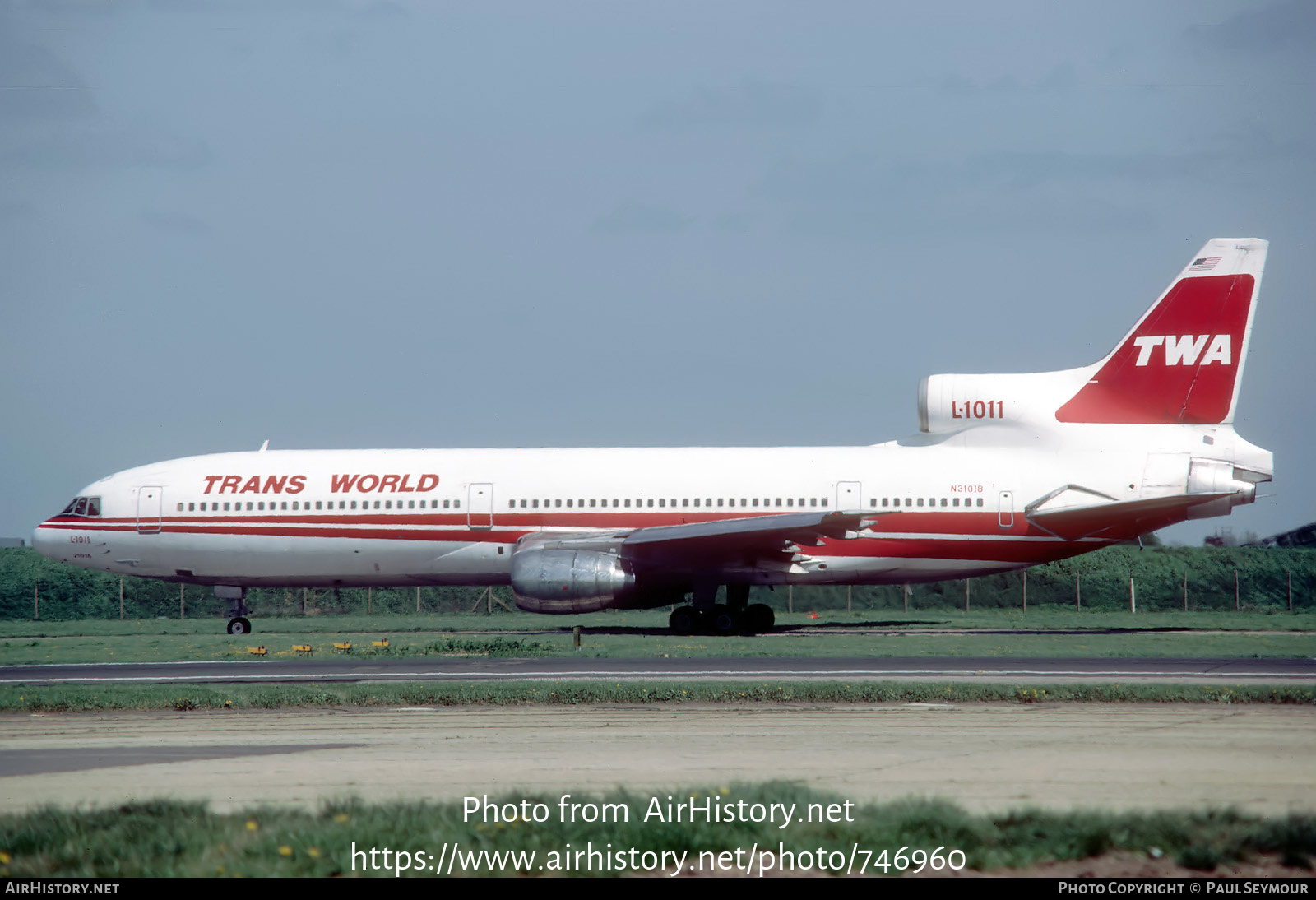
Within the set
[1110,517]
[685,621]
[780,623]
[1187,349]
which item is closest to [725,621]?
[685,621]

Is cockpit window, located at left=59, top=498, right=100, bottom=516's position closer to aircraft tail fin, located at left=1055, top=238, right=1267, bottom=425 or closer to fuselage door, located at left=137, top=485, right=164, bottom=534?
fuselage door, located at left=137, top=485, right=164, bottom=534

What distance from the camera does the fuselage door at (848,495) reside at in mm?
29281

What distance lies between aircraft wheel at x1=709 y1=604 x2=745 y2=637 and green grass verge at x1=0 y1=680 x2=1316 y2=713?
1206cm

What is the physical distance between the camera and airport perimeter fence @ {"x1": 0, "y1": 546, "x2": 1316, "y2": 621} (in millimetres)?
40375

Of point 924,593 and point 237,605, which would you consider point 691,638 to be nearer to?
point 237,605

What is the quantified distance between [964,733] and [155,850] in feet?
24.7

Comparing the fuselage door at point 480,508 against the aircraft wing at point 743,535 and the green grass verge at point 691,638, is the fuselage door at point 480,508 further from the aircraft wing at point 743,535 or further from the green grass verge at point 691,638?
the aircraft wing at point 743,535

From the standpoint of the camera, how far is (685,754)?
11.1 meters

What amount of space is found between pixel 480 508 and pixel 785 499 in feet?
23.8

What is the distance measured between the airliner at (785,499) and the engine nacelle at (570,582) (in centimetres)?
4

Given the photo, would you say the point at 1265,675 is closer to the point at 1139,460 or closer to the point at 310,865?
the point at 1139,460

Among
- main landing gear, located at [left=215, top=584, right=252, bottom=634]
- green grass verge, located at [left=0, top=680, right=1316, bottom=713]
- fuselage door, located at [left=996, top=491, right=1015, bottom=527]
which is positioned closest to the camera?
green grass verge, located at [left=0, top=680, right=1316, bottom=713]

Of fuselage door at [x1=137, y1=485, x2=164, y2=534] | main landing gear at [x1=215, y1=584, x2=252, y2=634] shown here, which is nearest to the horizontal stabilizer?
main landing gear at [x1=215, y1=584, x2=252, y2=634]

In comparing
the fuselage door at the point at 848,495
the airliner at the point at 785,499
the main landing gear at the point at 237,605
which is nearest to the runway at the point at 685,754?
the airliner at the point at 785,499
